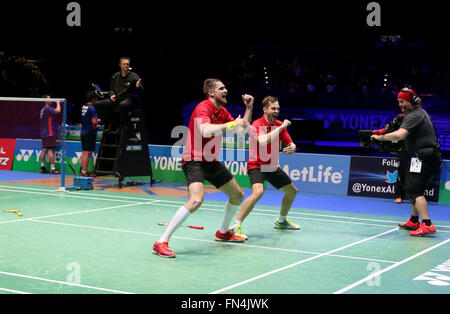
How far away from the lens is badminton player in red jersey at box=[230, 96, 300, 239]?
9.23 meters

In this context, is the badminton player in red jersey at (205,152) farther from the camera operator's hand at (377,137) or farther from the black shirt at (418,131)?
the black shirt at (418,131)

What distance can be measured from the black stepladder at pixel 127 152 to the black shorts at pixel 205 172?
7.08 m

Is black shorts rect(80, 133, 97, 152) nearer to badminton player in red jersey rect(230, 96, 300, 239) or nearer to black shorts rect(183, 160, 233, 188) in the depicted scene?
badminton player in red jersey rect(230, 96, 300, 239)

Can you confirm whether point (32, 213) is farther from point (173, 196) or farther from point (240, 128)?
point (240, 128)

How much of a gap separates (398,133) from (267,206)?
13.8 ft

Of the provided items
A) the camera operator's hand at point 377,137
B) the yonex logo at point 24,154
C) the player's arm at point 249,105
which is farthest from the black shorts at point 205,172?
the yonex logo at point 24,154

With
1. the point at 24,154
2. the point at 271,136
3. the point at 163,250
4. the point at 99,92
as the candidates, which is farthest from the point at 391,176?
the point at 24,154

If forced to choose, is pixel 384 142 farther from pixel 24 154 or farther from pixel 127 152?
pixel 24 154

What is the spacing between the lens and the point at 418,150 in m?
9.69

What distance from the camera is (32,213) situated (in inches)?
445

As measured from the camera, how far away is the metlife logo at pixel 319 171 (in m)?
14.9

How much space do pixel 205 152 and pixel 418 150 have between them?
3.59 m

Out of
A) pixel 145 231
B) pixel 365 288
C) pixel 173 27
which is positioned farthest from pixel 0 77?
pixel 365 288

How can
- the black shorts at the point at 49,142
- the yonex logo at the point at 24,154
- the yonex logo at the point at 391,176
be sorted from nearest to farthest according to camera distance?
the yonex logo at the point at 391,176
the black shorts at the point at 49,142
the yonex logo at the point at 24,154
